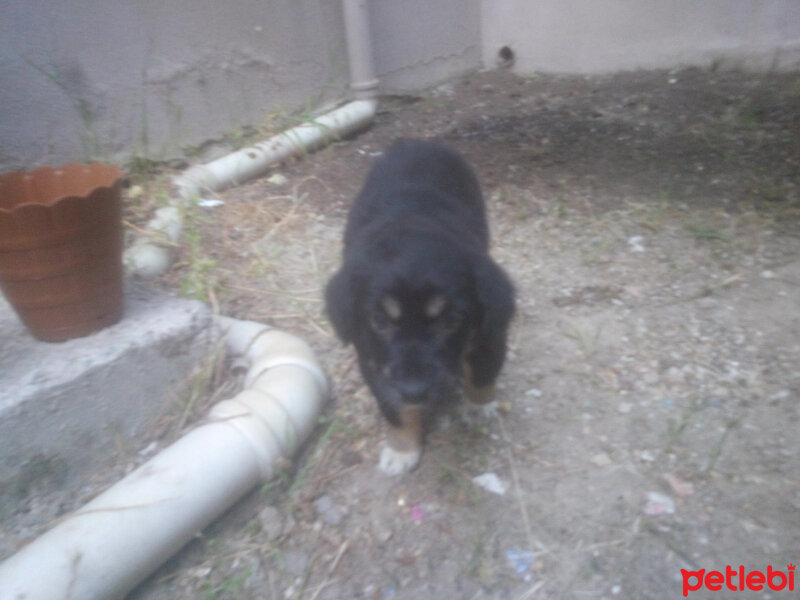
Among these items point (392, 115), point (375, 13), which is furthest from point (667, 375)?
point (375, 13)

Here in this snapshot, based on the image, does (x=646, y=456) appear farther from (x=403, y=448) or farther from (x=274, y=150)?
(x=274, y=150)

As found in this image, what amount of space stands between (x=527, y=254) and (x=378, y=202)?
50.1 inches

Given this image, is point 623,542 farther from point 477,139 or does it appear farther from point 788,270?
point 477,139

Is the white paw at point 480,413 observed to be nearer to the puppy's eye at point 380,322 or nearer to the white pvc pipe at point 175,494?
the white pvc pipe at point 175,494

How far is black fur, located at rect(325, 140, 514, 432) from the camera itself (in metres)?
1.93

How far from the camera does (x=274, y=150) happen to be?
465 centimetres

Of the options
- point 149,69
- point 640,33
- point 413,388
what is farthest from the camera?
point 640,33

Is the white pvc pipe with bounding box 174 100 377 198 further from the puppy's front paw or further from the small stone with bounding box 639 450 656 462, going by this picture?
the small stone with bounding box 639 450 656 462

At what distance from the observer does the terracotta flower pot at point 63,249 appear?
2.21 metres

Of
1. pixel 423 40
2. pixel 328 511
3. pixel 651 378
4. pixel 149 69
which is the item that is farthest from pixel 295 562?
pixel 423 40

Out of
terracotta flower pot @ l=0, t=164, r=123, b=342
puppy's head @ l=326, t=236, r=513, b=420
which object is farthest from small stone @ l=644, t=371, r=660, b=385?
terracotta flower pot @ l=0, t=164, r=123, b=342

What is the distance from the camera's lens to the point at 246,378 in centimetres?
264

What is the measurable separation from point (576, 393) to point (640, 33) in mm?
4594

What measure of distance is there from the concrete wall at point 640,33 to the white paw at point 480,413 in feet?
15.2
